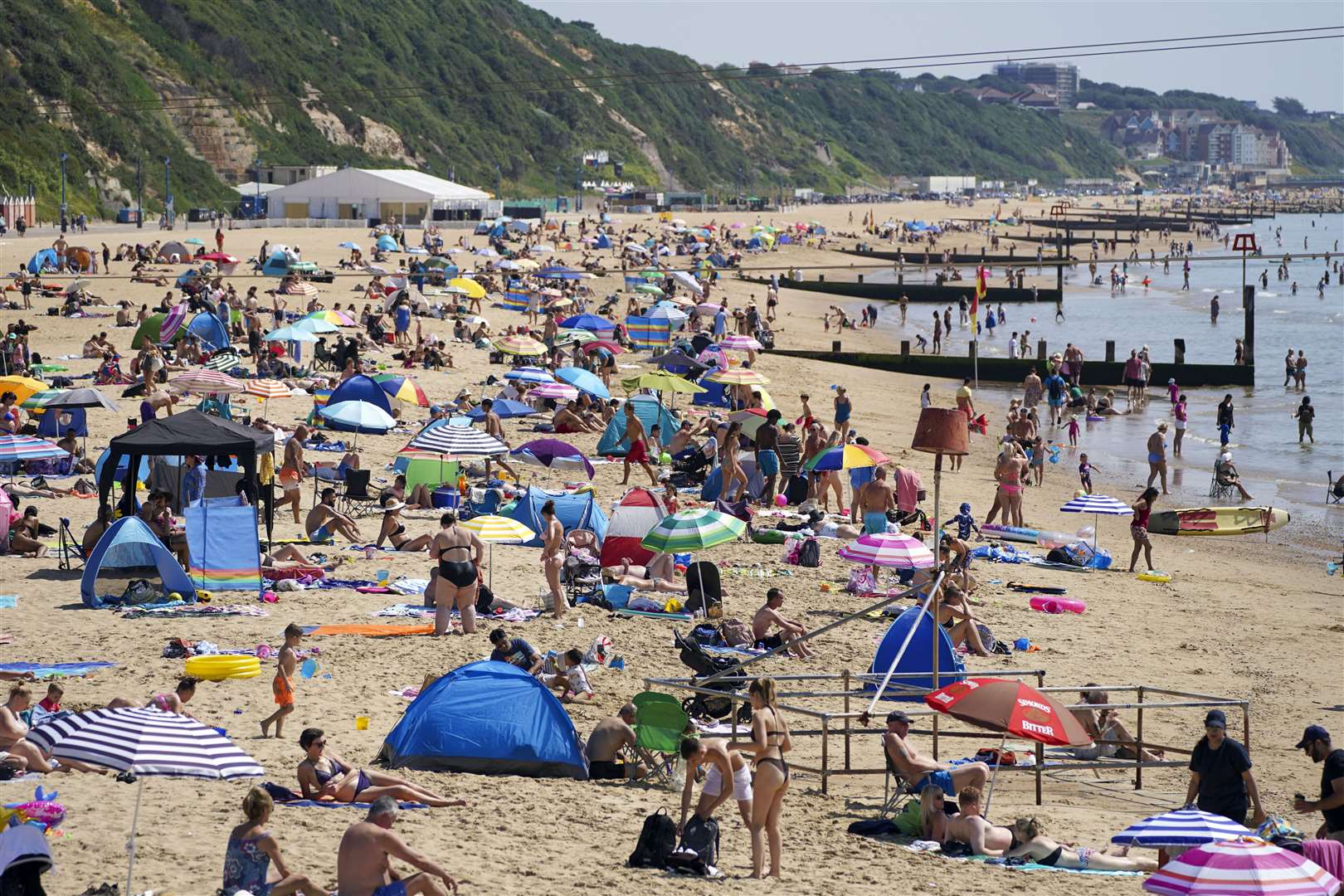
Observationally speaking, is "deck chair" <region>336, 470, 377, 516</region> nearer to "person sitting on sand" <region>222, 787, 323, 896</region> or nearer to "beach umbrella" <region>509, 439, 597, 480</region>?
"beach umbrella" <region>509, 439, 597, 480</region>

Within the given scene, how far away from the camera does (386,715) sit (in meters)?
10.5

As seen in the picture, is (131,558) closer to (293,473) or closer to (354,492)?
(293,473)

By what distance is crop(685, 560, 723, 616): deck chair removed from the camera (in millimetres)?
13773

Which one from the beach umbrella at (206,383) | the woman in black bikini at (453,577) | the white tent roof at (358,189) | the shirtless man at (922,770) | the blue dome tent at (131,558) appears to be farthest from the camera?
the white tent roof at (358,189)

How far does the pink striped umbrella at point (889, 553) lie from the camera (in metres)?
13.6

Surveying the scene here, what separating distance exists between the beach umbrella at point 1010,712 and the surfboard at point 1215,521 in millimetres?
11476

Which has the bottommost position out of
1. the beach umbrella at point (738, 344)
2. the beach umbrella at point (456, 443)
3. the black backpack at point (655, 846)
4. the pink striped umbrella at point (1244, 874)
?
the black backpack at point (655, 846)

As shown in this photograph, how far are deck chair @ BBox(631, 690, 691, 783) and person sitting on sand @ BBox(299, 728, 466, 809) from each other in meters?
1.35

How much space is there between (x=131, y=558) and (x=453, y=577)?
119 inches

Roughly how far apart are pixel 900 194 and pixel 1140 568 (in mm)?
161301

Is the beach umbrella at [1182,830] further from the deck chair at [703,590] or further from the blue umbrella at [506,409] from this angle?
the blue umbrella at [506,409]

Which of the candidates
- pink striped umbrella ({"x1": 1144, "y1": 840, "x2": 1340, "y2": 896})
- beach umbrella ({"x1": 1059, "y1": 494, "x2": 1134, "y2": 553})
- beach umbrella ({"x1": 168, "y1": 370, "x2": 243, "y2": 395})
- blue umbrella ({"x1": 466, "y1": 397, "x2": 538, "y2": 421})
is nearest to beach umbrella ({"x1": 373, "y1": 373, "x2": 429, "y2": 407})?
blue umbrella ({"x1": 466, "y1": 397, "x2": 538, "y2": 421})

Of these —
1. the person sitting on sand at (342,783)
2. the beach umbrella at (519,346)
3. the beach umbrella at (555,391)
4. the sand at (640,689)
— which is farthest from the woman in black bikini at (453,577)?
the beach umbrella at (519,346)

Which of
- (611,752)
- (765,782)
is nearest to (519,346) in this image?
(611,752)
